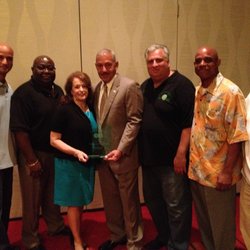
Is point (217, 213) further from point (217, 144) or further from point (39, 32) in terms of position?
point (39, 32)

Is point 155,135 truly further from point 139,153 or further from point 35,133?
point 35,133

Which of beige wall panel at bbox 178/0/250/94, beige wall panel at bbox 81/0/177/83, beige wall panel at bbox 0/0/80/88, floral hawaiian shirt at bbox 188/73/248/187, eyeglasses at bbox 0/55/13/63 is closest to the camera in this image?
floral hawaiian shirt at bbox 188/73/248/187

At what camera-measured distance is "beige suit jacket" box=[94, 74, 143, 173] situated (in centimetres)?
212

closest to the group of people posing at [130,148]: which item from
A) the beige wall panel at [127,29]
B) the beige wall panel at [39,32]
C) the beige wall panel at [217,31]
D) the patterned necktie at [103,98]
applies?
the patterned necktie at [103,98]

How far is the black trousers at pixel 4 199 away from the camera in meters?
2.25

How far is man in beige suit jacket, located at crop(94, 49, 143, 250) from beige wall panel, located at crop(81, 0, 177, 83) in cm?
72

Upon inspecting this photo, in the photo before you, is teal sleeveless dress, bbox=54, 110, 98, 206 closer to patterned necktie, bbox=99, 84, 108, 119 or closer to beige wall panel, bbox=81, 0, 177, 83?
patterned necktie, bbox=99, 84, 108, 119

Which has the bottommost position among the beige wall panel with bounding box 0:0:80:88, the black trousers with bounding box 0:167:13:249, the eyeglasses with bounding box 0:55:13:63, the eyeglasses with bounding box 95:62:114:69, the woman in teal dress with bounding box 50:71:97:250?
the black trousers with bounding box 0:167:13:249

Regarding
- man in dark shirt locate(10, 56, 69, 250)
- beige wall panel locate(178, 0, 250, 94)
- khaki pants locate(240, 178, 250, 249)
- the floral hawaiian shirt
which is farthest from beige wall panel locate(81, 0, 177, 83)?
khaki pants locate(240, 178, 250, 249)

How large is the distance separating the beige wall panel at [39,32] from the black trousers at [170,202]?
1.31m

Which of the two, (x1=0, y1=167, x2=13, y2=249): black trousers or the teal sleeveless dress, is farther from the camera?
(x1=0, y1=167, x2=13, y2=249): black trousers

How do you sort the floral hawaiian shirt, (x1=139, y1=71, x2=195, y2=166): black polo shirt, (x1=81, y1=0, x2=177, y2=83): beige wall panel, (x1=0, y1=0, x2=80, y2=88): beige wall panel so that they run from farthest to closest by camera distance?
(x1=81, y1=0, x2=177, y2=83): beige wall panel
(x1=0, y1=0, x2=80, y2=88): beige wall panel
(x1=139, y1=71, x2=195, y2=166): black polo shirt
the floral hawaiian shirt

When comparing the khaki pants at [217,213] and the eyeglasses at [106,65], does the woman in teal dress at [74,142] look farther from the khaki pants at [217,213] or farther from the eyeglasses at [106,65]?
the khaki pants at [217,213]

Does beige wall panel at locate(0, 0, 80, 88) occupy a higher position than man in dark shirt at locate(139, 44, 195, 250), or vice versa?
beige wall panel at locate(0, 0, 80, 88)
